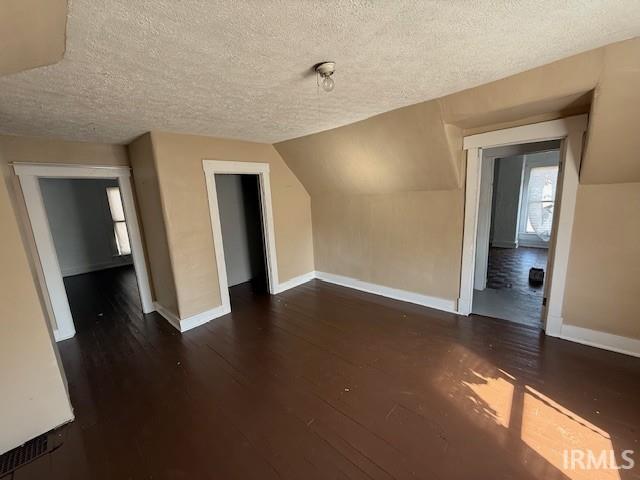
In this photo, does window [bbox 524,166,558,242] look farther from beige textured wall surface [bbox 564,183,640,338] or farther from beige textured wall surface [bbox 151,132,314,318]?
beige textured wall surface [bbox 151,132,314,318]

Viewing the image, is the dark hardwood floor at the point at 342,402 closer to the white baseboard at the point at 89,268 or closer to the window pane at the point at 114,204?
the white baseboard at the point at 89,268

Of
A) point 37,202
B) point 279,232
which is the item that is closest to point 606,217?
point 279,232

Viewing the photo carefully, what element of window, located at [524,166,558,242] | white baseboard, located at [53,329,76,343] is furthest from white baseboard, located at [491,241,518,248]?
white baseboard, located at [53,329,76,343]

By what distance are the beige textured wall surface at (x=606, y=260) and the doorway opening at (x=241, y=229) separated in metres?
3.81

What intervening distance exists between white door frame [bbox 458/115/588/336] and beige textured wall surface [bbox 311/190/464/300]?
14 cm

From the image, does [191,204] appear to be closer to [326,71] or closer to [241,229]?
[241,229]

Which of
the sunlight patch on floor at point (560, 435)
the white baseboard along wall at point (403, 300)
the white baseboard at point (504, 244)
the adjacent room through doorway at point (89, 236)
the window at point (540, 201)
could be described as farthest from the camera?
the white baseboard at point (504, 244)

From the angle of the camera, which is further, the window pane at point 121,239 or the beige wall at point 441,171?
the window pane at point 121,239

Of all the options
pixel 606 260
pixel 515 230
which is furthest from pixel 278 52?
pixel 515 230

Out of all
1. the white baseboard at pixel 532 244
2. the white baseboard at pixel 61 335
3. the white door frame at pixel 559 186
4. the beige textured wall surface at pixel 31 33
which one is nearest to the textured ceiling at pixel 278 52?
the beige textured wall surface at pixel 31 33

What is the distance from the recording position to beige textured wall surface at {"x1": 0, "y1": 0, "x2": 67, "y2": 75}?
95 centimetres

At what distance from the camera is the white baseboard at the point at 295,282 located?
4.20 m

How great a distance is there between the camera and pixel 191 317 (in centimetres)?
313

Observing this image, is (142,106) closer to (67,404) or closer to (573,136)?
(67,404)
